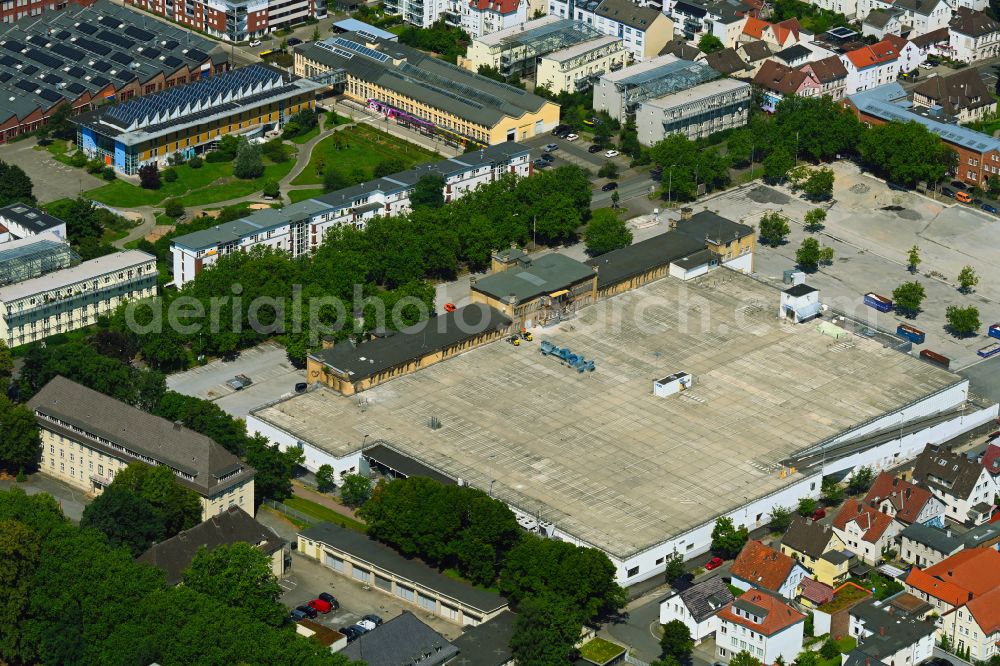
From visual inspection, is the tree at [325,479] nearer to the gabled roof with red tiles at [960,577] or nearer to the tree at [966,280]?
the gabled roof with red tiles at [960,577]

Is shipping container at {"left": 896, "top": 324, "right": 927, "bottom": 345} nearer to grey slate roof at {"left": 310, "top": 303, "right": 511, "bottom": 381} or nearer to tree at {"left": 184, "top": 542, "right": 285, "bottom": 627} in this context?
grey slate roof at {"left": 310, "top": 303, "right": 511, "bottom": 381}

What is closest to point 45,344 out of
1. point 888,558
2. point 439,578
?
point 439,578

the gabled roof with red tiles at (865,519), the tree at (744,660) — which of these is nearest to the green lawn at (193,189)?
the gabled roof with red tiles at (865,519)

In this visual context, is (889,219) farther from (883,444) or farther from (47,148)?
(47,148)

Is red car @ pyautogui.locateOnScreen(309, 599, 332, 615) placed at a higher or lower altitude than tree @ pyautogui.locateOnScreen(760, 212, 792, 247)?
lower

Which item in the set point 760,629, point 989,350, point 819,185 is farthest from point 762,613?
point 819,185

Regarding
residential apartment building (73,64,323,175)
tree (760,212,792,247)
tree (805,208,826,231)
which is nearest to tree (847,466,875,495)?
tree (760,212,792,247)

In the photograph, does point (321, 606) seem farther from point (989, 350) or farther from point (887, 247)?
point (887, 247)
